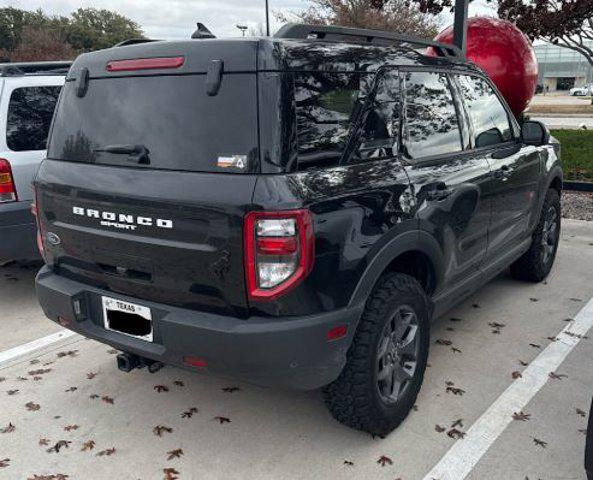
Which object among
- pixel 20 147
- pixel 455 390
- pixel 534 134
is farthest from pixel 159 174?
pixel 534 134

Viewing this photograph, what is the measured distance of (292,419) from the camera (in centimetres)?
315

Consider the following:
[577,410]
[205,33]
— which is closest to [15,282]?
[205,33]

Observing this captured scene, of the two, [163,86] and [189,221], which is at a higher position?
[163,86]

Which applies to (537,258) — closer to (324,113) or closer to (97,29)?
(324,113)

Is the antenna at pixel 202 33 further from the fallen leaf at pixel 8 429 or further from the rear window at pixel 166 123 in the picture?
the fallen leaf at pixel 8 429

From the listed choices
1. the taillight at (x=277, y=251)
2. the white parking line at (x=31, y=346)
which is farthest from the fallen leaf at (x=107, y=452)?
the white parking line at (x=31, y=346)

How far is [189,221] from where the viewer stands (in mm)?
2373

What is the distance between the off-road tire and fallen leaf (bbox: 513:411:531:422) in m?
2.11

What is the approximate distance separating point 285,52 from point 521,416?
7.43 feet

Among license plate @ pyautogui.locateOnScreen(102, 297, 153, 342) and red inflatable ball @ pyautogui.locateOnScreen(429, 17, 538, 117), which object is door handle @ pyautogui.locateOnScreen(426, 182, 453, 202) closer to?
license plate @ pyautogui.locateOnScreen(102, 297, 153, 342)

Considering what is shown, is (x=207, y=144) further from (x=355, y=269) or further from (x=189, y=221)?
(x=355, y=269)

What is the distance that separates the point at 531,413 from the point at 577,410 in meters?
0.27

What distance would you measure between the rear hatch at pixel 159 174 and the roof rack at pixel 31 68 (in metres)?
2.26

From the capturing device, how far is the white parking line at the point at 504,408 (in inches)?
107
